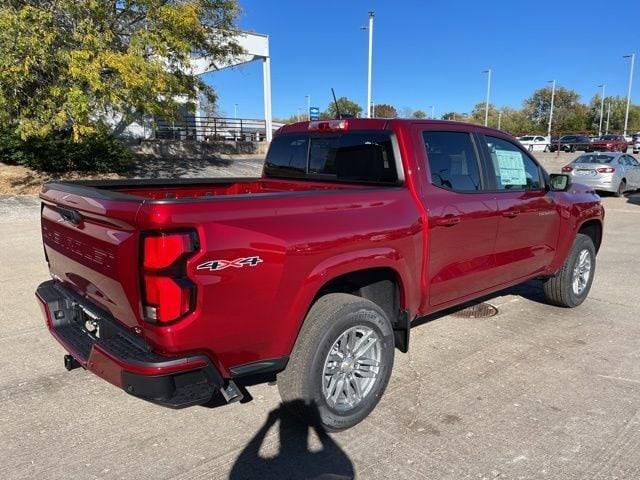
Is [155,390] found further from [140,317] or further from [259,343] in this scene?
[259,343]

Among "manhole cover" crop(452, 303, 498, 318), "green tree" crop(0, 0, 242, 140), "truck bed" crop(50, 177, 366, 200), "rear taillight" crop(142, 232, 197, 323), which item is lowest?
"manhole cover" crop(452, 303, 498, 318)

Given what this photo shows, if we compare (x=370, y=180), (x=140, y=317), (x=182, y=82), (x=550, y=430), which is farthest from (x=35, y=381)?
(x=182, y=82)

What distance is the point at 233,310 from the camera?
2.46 metres

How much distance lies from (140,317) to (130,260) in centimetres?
28

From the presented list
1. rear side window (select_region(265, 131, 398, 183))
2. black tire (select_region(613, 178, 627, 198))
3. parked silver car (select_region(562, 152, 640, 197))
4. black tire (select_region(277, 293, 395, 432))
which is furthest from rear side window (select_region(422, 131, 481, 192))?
black tire (select_region(613, 178, 627, 198))

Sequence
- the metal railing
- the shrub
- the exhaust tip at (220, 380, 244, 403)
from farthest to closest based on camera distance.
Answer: the metal railing, the shrub, the exhaust tip at (220, 380, 244, 403)

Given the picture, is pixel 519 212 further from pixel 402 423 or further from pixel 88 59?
pixel 88 59

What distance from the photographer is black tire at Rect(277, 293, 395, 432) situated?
2824 millimetres

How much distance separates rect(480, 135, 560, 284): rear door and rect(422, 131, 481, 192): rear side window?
0.21m

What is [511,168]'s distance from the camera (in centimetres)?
438

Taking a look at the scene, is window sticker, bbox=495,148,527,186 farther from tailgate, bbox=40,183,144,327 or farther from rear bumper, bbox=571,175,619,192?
rear bumper, bbox=571,175,619,192

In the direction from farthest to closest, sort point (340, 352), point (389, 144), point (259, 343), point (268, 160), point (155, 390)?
point (268, 160) < point (389, 144) < point (340, 352) < point (259, 343) < point (155, 390)

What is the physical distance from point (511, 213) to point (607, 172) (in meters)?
14.7

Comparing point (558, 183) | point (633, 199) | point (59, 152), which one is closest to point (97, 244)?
point (558, 183)
